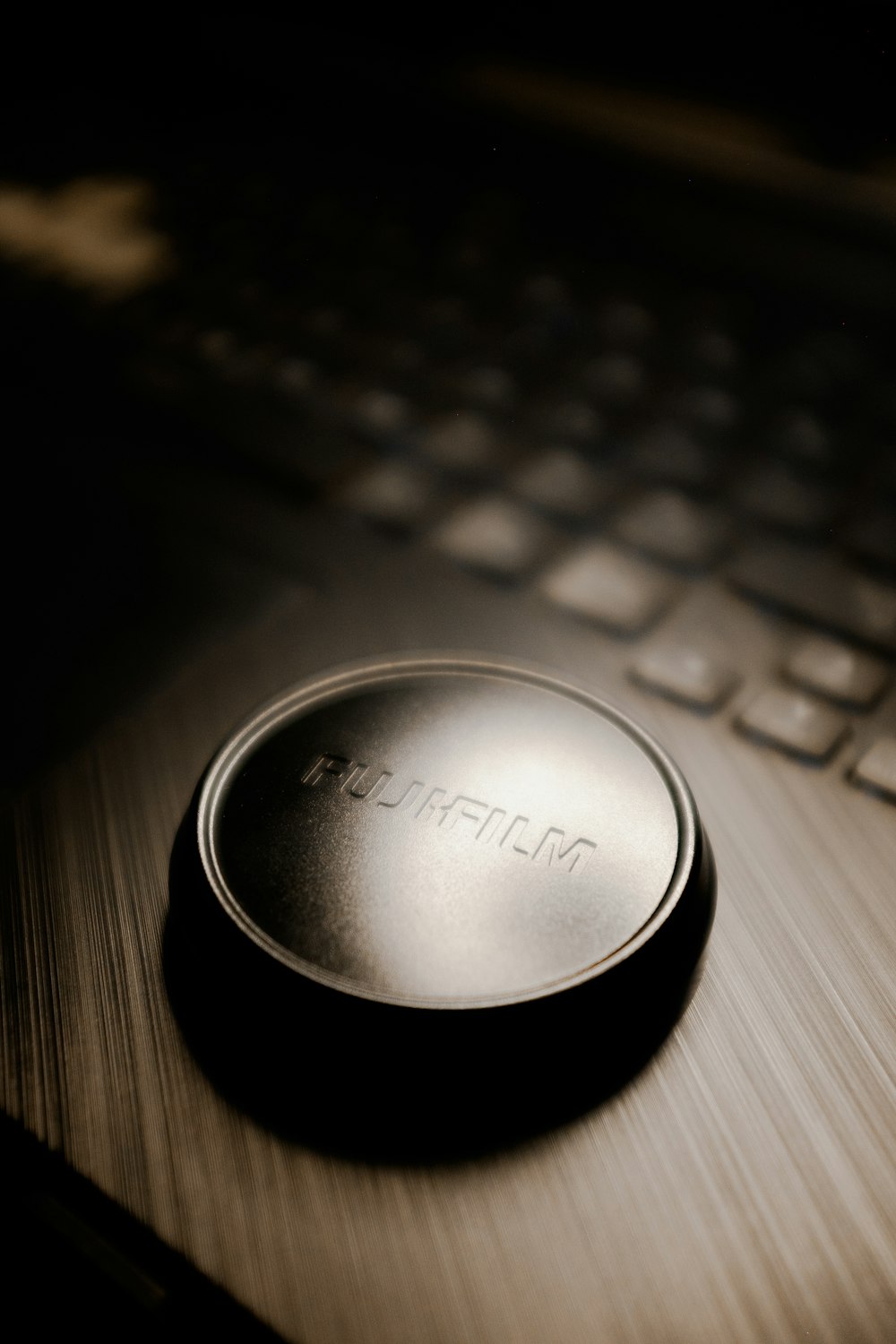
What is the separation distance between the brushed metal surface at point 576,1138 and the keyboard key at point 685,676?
0.13 feet

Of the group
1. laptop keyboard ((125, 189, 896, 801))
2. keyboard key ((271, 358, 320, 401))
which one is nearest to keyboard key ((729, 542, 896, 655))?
laptop keyboard ((125, 189, 896, 801))

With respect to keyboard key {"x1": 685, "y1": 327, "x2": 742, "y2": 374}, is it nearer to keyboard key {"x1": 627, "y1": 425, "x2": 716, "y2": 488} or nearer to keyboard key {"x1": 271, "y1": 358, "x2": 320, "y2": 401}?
keyboard key {"x1": 627, "y1": 425, "x2": 716, "y2": 488}

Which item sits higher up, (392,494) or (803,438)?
(803,438)

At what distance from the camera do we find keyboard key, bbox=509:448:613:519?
1.79ft

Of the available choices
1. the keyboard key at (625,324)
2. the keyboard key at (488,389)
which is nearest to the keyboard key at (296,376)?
the keyboard key at (488,389)

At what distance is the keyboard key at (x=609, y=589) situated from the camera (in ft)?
1.55

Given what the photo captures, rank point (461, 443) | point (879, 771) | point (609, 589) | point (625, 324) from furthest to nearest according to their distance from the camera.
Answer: point (625, 324) < point (461, 443) < point (609, 589) < point (879, 771)

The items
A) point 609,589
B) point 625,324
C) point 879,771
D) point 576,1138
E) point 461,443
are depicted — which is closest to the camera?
point 576,1138

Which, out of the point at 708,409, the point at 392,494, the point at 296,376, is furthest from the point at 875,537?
the point at 296,376

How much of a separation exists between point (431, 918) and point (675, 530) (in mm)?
314

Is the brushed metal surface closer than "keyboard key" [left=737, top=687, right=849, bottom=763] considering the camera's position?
Yes

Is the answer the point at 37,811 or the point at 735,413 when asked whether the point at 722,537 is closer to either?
the point at 735,413

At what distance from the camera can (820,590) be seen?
48cm

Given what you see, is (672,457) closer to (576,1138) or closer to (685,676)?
(685,676)
